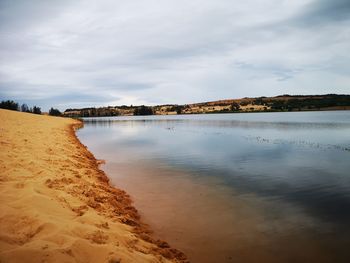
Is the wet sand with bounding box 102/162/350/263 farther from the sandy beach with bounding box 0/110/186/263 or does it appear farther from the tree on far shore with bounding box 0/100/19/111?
the tree on far shore with bounding box 0/100/19/111

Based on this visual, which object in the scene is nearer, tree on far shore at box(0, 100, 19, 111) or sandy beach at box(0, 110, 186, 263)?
sandy beach at box(0, 110, 186, 263)

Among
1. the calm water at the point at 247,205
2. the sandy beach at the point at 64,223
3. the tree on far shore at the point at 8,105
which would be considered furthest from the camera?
the tree on far shore at the point at 8,105

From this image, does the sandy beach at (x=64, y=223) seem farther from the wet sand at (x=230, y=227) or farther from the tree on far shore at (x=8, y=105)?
the tree on far shore at (x=8, y=105)

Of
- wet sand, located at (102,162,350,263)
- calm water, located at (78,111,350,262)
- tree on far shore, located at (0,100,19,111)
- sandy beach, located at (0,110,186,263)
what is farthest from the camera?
tree on far shore, located at (0,100,19,111)

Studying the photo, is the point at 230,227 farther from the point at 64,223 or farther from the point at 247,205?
the point at 64,223

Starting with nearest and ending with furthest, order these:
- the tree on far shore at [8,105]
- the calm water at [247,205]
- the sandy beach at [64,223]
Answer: the sandy beach at [64,223] < the calm water at [247,205] < the tree on far shore at [8,105]

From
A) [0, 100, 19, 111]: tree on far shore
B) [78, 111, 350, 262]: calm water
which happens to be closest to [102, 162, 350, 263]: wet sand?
[78, 111, 350, 262]: calm water

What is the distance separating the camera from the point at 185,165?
18.1 meters

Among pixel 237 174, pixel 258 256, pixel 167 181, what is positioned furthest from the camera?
pixel 237 174

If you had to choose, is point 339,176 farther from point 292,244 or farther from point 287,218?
point 292,244

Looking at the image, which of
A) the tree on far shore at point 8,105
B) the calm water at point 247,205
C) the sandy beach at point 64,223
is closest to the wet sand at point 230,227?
the calm water at point 247,205

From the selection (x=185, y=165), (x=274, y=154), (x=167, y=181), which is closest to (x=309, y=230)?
(x=167, y=181)

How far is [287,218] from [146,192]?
5511 mm

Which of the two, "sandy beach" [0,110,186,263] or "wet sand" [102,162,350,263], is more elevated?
"sandy beach" [0,110,186,263]
